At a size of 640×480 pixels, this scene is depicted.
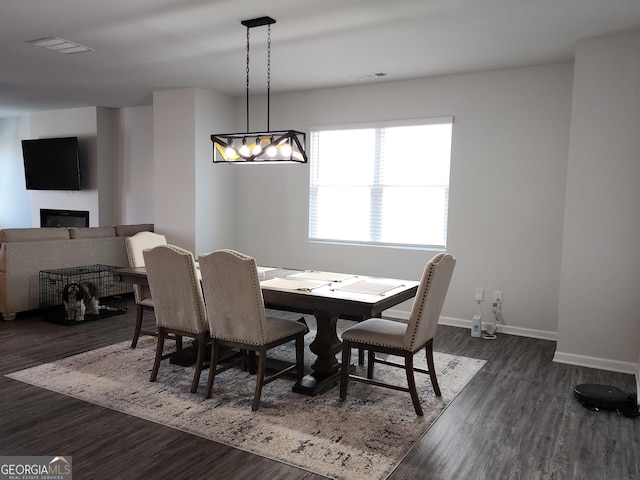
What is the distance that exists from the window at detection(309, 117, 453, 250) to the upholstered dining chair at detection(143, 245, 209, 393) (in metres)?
2.83

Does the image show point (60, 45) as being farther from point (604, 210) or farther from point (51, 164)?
point (604, 210)

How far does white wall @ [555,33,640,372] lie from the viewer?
3887mm

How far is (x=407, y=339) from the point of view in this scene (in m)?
3.06

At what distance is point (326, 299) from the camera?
313 cm

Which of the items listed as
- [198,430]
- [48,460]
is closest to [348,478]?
[198,430]

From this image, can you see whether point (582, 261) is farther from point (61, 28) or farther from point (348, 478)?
point (61, 28)

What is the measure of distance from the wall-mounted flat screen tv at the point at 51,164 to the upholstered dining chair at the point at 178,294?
5256 mm

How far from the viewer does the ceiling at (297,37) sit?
3.43 meters

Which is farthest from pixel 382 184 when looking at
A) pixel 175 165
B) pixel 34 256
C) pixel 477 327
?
pixel 34 256

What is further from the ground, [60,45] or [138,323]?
[60,45]

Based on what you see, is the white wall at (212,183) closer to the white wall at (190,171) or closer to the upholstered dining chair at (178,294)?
the white wall at (190,171)

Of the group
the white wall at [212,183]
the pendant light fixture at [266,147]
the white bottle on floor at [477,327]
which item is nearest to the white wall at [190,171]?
the white wall at [212,183]

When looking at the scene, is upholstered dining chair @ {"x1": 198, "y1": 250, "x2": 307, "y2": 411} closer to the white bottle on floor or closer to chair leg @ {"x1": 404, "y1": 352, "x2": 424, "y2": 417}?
chair leg @ {"x1": 404, "y1": 352, "x2": 424, "y2": 417}

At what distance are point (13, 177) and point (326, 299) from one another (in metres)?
8.30
